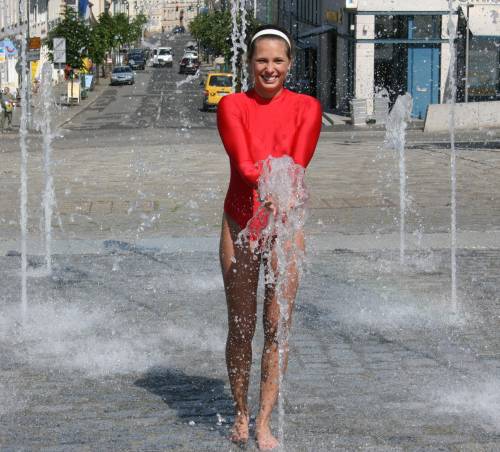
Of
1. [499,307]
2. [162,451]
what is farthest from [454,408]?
[499,307]

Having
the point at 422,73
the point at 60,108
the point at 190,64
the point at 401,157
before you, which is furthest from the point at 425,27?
the point at 190,64

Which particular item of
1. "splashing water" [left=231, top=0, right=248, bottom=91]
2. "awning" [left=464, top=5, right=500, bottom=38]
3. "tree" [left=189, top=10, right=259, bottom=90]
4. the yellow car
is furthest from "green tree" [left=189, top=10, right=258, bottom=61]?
"awning" [left=464, top=5, right=500, bottom=38]

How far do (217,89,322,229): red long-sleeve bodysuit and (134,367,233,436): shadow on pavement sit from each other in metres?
1.16

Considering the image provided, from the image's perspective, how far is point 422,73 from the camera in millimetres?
43844

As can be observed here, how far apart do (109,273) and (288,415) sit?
4493 millimetres

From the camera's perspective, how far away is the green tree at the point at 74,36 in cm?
5606

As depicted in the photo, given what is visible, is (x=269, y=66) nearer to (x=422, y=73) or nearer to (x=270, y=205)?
(x=270, y=205)

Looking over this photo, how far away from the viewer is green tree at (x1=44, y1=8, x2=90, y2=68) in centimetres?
5606

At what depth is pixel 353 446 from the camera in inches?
201

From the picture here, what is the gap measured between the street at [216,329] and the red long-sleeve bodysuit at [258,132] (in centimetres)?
118

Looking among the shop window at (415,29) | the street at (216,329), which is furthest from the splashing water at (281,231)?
the shop window at (415,29)

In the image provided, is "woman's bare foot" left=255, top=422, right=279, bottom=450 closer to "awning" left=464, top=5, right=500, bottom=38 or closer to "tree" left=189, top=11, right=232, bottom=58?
"awning" left=464, top=5, right=500, bottom=38

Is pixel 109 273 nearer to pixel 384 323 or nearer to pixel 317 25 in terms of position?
pixel 384 323

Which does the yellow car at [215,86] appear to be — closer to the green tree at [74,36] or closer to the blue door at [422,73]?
the blue door at [422,73]
